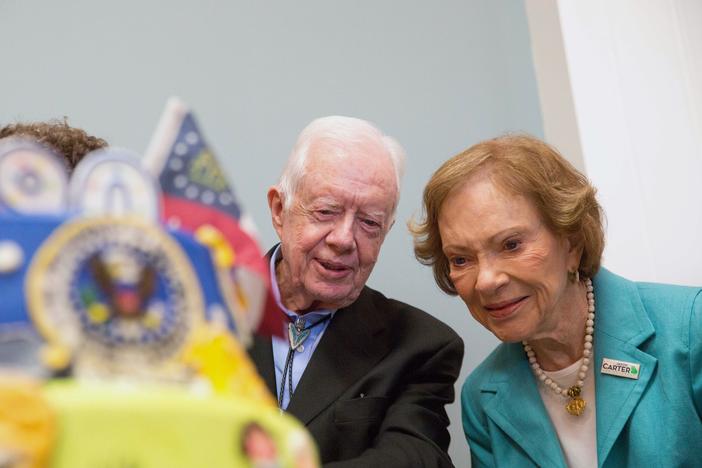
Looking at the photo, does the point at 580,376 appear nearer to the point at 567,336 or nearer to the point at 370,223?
the point at 567,336

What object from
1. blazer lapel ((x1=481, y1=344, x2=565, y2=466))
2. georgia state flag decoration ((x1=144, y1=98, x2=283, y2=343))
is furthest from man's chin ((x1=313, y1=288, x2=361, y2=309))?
georgia state flag decoration ((x1=144, y1=98, x2=283, y2=343))

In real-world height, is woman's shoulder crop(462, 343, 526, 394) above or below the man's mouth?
below

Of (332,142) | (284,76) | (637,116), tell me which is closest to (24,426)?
(332,142)

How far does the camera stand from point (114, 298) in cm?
56

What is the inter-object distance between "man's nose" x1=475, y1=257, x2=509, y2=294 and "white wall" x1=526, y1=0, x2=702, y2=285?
27.5 inches

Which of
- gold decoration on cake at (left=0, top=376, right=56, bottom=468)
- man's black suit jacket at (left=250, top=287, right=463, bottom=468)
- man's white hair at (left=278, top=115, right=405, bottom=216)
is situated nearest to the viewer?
gold decoration on cake at (left=0, top=376, right=56, bottom=468)

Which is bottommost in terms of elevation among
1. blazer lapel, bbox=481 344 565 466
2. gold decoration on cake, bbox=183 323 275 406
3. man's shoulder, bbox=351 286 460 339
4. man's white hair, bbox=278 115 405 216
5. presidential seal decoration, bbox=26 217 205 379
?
blazer lapel, bbox=481 344 565 466

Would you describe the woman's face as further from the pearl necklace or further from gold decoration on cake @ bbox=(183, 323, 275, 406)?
gold decoration on cake @ bbox=(183, 323, 275, 406)

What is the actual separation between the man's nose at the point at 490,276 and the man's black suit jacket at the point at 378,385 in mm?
175

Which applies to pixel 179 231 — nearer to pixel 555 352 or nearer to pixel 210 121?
pixel 555 352

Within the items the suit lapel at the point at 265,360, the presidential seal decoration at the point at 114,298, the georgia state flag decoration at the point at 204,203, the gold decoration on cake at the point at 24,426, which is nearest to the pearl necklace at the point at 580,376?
the suit lapel at the point at 265,360

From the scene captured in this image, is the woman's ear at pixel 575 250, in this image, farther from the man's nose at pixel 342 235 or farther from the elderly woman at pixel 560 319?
Result: the man's nose at pixel 342 235

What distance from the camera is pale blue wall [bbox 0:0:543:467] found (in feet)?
5.73

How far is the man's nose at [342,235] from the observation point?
1.37 m
